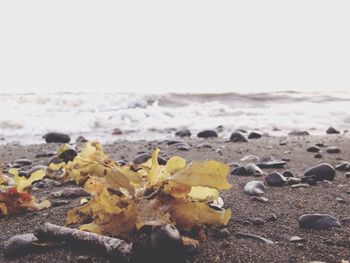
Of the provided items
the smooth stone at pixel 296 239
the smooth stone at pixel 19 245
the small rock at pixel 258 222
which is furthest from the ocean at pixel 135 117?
the smooth stone at pixel 296 239

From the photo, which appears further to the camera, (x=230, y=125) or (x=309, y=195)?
(x=230, y=125)

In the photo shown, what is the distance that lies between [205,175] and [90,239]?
1.51 ft

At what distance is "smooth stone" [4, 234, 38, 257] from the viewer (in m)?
1.61

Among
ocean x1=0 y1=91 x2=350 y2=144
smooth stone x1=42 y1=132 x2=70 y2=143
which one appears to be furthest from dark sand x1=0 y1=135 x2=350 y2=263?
ocean x1=0 y1=91 x2=350 y2=144

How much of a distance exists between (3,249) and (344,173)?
2612mm

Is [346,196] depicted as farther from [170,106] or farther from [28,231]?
[170,106]

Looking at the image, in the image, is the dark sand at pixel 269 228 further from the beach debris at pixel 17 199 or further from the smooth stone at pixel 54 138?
the smooth stone at pixel 54 138

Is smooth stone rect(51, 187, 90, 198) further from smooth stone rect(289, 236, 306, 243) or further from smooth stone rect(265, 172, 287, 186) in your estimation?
smooth stone rect(289, 236, 306, 243)

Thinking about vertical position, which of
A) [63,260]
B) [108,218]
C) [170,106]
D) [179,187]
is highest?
[179,187]

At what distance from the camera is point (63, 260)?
151 cm

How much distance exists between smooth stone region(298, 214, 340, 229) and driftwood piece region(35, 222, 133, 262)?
857 millimetres

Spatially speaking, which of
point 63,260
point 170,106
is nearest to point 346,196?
point 63,260

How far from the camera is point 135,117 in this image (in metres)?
10.8

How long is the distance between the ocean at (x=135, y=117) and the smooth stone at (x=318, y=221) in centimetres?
592
